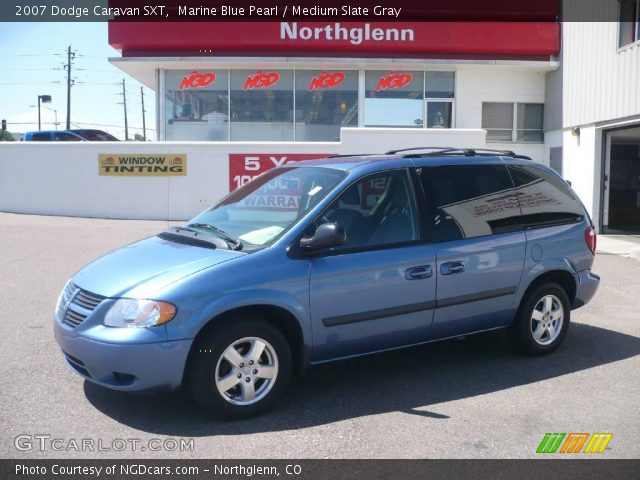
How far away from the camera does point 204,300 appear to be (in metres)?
4.30

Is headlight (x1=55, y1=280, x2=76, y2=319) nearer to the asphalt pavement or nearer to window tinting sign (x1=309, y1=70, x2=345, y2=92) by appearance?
the asphalt pavement

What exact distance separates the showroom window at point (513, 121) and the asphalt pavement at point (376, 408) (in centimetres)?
1668

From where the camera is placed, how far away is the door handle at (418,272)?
5.07 m

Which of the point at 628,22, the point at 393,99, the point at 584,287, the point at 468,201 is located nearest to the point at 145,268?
the point at 468,201

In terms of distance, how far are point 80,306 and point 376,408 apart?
6.95ft

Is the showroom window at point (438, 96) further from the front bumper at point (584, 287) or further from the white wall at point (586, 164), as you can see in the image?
the front bumper at point (584, 287)

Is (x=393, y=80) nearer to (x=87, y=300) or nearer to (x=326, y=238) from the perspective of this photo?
(x=326, y=238)

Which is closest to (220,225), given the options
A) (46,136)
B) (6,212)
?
(6,212)

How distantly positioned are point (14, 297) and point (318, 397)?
494cm

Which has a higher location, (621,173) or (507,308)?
(621,173)

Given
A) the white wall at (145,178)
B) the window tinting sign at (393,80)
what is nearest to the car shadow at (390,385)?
the white wall at (145,178)

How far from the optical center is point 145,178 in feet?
58.3

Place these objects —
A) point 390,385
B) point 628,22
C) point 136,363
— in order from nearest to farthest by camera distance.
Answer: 1. point 136,363
2. point 390,385
3. point 628,22

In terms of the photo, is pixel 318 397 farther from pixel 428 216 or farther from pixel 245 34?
pixel 245 34
